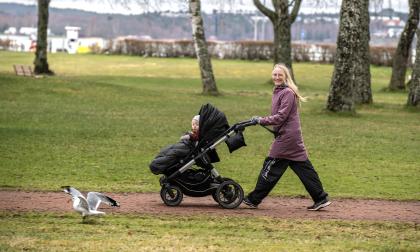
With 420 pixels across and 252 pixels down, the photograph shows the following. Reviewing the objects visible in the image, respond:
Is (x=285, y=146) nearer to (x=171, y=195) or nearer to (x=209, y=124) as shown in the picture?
(x=209, y=124)

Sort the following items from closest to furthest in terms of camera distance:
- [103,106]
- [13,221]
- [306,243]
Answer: [306,243], [13,221], [103,106]

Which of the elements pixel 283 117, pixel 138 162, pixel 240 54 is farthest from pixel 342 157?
pixel 240 54

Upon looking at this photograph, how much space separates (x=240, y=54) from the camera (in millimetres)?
70125

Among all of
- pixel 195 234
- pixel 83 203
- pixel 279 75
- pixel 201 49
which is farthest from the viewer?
pixel 201 49

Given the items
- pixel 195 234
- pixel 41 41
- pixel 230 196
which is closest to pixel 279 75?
pixel 230 196

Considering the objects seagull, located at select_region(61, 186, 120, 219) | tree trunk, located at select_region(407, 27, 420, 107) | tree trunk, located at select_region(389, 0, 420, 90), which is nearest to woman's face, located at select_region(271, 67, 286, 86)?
seagull, located at select_region(61, 186, 120, 219)

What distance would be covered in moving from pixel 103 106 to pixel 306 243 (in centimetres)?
1964

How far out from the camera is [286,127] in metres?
12.1

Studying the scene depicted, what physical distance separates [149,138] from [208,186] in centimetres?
840

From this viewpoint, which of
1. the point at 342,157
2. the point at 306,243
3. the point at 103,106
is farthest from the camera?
the point at 103,106

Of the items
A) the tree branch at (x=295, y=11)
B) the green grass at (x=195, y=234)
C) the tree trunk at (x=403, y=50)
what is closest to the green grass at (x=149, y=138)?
the tree trunk at (x=403, y=50)

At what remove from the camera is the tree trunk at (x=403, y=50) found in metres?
38.1

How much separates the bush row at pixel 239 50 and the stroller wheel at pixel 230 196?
52788 mm

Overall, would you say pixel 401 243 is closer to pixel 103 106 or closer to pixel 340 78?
pixel 340 78
